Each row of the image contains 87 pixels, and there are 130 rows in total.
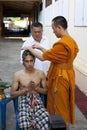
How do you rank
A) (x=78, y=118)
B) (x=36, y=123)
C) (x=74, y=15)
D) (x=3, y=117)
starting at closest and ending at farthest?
1. (x=36, y=123)
2. (x=3, y=117)
3. (x=78, y=118)
4. (x=74, y=15)

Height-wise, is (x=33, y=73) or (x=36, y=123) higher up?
(x=33, y=73)

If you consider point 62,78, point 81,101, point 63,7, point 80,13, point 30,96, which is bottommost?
point 81,101

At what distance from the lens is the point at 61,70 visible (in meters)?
4.10

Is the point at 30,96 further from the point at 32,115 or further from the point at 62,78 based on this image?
the point at 62,78

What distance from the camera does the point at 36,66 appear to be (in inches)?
193

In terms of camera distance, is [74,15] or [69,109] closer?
[69,109]

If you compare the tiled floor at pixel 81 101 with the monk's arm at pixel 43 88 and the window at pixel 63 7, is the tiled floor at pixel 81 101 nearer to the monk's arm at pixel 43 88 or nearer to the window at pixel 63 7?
the monk's arm at pixel 43 88

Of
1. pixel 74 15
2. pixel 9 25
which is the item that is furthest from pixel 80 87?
pixel 9 25

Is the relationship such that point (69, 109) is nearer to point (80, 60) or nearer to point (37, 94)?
point (37, 94)

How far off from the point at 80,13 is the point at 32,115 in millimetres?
5006

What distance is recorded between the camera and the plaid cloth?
3951mm

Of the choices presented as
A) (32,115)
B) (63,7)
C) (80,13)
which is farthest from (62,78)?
(63,7)

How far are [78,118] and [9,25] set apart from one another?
64.9 meters

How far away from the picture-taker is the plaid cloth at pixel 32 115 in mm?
3951
